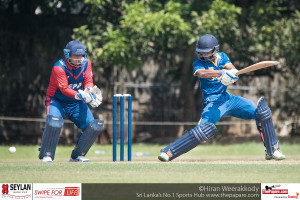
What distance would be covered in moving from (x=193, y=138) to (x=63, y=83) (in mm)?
1801

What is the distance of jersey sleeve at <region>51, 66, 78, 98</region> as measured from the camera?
887 cm

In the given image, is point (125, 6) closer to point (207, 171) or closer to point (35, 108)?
point (35, 108)

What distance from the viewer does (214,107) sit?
8531mm

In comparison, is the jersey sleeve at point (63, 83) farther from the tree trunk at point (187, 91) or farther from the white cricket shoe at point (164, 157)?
the tree trunk at point (187, 91)

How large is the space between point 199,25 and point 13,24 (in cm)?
482

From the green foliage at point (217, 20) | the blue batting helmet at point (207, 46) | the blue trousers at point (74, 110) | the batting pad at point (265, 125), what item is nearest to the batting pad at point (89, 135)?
the blue trousers at point (74, 110)

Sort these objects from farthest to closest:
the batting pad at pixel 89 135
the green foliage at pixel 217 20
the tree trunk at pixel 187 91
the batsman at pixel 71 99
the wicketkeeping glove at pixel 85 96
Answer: the tree trunk at pixel 187 91 → the green foliage at pixel 217 20 → the batting pad at pixel 89 135 → the batsman at pixel 71 99 → the wicketkeeping glove at pixel 85 96

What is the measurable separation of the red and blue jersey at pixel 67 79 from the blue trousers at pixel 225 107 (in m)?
1.58

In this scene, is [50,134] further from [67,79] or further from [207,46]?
[207,46]

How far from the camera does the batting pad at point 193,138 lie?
8359 millimetres

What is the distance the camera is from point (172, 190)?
6.45m

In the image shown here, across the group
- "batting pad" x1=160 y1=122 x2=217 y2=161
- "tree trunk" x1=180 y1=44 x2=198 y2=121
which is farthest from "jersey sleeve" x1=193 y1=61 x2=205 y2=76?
"tree trunk" x1=180 y1=44 x2=198 y2=121

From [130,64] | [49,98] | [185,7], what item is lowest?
[49,98]

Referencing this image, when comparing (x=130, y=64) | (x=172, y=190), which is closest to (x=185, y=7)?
(x=130, y=64)
